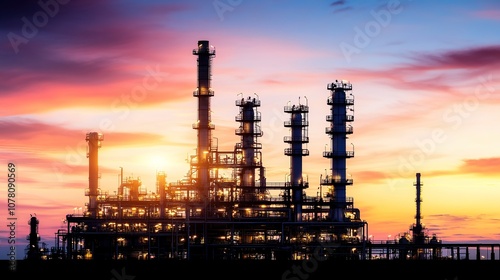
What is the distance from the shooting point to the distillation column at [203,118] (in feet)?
320

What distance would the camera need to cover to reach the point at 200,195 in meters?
98.2

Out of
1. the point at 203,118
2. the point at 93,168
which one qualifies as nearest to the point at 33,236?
the point at 93,168

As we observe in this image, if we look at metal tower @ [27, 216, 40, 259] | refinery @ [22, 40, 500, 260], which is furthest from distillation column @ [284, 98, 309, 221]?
metal tower @ [27, 216, 40, 259]

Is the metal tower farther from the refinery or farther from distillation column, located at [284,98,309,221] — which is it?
distillation column, located at [284,98,309,221]

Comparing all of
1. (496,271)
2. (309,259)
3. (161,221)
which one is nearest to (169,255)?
(161,221)

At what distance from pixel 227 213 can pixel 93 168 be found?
1300 cm

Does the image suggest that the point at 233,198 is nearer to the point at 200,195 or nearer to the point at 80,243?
the point at 200,195

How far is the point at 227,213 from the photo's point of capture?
98688mm

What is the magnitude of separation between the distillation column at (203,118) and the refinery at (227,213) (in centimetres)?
8

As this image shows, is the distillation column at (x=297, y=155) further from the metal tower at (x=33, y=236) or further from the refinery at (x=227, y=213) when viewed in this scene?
the metal tower at (x=33, y=236)

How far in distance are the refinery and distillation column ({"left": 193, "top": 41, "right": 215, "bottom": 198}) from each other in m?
0.08

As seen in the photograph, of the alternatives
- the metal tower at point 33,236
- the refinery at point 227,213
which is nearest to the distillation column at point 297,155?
the refinery at point 227,213

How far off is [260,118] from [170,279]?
2730 cm

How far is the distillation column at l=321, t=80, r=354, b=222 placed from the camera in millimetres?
99125
